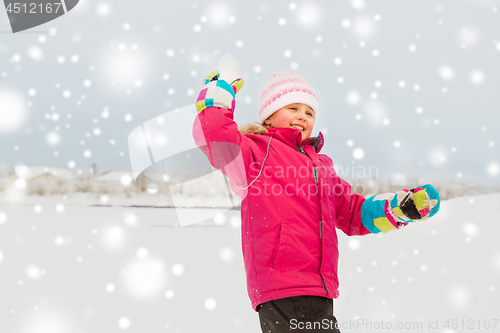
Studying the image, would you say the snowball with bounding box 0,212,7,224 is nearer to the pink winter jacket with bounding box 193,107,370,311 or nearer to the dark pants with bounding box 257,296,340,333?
the pink winter jacket with bounding box 193,107,370,311

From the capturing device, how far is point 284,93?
1.73 m

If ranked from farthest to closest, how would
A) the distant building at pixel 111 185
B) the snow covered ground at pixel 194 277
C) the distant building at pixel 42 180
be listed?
the distant building at pixel 111 185 → the distant building at pixel 42 180 → the snow covered ground at pixel 194 277

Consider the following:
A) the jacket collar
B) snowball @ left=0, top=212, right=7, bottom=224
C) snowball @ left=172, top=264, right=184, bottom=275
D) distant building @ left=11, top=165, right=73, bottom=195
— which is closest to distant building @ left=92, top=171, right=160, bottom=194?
distant building @ left=11, top=165, right=73, bottom=195

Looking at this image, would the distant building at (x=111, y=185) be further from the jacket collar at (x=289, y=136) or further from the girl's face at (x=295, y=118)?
the jacket collar at (x=289, y=136)

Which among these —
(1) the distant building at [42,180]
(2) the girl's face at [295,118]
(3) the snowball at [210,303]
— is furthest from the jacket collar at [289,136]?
(1) the distant building at [42,180]

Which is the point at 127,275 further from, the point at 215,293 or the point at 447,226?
the point at 447,226

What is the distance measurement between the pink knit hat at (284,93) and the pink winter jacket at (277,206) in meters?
0.24

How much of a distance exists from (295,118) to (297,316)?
33.8 inches

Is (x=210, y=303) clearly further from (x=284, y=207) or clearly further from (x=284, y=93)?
(x=284, y=93)

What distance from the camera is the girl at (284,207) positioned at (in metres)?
1.27

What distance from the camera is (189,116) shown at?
1791 mm

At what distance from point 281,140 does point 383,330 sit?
1.49 m

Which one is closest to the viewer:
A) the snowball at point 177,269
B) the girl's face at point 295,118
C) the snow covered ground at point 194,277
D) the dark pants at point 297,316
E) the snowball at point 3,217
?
the dark pants at point 297,316

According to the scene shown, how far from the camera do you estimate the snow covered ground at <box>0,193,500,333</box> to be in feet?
7.32
